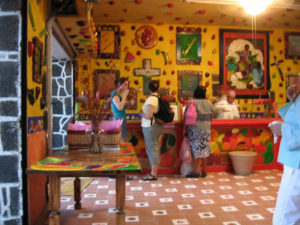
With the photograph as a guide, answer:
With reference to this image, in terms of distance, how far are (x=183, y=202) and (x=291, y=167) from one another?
182cm

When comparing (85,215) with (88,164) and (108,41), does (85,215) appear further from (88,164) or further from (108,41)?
(108,41)

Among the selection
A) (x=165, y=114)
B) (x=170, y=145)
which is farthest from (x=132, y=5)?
(x=170, y=145)

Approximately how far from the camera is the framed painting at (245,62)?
639 centimetres

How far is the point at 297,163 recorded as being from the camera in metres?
2.09

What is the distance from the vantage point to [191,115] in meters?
4.81

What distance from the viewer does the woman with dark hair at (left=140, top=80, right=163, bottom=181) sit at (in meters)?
4.46

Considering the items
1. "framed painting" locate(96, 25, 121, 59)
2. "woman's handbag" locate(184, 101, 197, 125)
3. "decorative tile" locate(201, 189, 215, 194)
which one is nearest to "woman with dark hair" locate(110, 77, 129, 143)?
"woman's handbag" locate(184, 101, 197, 125)

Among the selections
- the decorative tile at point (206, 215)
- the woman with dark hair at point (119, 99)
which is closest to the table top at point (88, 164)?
the decorative tile at point (206, 215)

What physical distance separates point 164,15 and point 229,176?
3270mm

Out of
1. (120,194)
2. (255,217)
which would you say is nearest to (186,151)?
(255,217)

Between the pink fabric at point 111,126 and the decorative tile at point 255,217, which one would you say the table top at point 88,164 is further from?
the decorative tile at point 255,217

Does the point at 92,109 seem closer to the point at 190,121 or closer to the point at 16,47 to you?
the point at 16,47

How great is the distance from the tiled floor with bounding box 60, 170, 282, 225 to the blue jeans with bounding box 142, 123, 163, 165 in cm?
41

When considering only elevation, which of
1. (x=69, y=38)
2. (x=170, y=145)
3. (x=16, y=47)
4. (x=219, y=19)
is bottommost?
(x=170, y=145)
